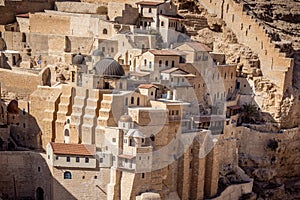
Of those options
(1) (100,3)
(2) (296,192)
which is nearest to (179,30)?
(1) (100,3)

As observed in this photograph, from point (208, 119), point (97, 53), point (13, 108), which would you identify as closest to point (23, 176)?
point (13, 108)

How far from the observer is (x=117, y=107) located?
25406 mm

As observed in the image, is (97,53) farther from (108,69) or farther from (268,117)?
(268,117)

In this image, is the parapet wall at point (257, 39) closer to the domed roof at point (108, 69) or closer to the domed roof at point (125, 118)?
the domed roof at point (108, 69)

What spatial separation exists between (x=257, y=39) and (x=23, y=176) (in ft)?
57.6

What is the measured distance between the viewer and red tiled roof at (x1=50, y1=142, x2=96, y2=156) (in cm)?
2419

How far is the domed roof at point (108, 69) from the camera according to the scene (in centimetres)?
2645

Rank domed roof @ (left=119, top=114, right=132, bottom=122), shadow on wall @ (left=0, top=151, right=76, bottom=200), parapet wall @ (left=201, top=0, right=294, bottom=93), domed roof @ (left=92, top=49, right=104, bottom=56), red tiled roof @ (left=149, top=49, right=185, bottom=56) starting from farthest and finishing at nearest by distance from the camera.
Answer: parapet wall @ (left=201, top=0, right=294, bottom=93), domed roof @ (left=92, top=49, right=104, bottom=56), red tiled roof @ (left=149, top=49, right=185, bottom=56), shadow on wall @ (left=0, top=151, right=76, bottom=200), domed roof @ (left=119, top=114, right=132, bottom=122)

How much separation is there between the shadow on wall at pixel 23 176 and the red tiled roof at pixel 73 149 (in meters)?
1.17

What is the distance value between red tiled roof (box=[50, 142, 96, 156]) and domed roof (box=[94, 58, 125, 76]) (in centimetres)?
379

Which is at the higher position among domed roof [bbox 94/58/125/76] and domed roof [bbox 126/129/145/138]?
domed roof [bbox 94/58/125/76]

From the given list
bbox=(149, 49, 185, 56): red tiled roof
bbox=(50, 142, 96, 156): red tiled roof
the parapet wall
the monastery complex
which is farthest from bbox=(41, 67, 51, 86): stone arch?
the parapet wall

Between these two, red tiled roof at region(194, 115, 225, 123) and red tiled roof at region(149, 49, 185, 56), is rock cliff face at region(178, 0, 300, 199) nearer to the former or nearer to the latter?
red tiled roof at region(194, 115, 225, 123)

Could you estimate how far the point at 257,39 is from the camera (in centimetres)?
3531
